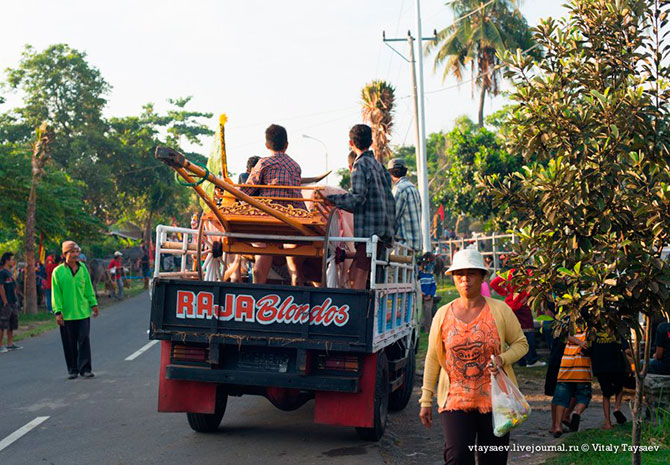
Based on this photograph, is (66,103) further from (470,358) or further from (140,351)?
(470,358)

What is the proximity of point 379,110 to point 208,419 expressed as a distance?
16.6 m

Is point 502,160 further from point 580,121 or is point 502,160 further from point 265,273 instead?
point 580,121

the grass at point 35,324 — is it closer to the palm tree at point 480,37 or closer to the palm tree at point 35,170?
the palm tree at point 35,170

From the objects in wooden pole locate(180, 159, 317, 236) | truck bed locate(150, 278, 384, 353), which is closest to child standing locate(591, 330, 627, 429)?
truck bed locate(150, 278, 384, 353)

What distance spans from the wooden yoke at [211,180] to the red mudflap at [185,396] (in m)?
1.53

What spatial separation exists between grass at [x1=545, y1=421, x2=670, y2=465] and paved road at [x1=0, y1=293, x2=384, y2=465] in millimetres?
1603

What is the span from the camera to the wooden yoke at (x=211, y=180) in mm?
5793

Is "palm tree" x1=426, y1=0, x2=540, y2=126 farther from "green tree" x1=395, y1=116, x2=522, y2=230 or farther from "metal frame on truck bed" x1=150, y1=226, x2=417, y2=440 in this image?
"metal frame on truck bed" x1=150, y1=226, x2=417, y2=440

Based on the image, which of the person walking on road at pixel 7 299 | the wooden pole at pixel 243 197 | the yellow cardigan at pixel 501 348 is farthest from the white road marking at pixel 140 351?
the yellow cardigan at pixel 501 348

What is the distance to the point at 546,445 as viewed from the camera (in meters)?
7.39

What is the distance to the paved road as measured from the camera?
6777 mm

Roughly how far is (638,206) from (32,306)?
2077 cm

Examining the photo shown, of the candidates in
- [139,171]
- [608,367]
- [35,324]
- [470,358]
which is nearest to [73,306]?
[608,367]

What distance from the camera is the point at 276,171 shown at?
7.42 meters
